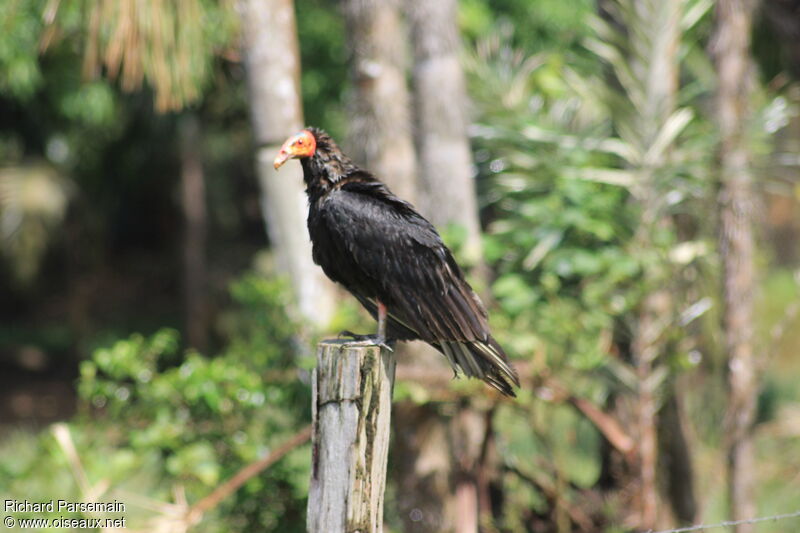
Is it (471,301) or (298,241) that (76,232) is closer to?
(298,241)

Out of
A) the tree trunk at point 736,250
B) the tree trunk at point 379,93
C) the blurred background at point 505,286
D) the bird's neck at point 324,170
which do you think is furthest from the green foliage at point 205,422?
the tree trunk at point 736,250

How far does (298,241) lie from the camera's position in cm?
506

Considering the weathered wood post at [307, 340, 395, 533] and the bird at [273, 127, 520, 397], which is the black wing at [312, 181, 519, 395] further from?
the weathered wood post at [307, 340, 395, 533]

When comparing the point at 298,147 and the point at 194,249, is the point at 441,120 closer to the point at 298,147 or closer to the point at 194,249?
the point at 298,147

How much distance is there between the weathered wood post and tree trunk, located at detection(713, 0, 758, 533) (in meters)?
2.81

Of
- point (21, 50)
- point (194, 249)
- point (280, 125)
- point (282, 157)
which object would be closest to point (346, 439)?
point (282, 157)

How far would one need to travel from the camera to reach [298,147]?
3162mm

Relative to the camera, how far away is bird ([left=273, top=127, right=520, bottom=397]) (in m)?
2.88

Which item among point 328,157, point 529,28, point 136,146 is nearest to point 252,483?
point 328,157

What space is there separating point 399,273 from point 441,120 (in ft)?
7.63

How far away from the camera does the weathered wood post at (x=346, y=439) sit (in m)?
2.49

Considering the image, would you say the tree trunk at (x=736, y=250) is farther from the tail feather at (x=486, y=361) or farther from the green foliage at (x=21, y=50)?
the green foliage at (x=21, y=50)

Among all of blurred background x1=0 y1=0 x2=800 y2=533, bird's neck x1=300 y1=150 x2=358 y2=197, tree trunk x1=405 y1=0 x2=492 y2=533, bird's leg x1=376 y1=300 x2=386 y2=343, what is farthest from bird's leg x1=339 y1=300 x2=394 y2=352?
tree trunk x1=405 y1=0 x2=492 y2=533

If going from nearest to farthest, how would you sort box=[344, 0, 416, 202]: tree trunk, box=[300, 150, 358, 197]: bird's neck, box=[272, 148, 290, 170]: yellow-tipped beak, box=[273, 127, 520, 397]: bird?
box=[273, 127, 520, 397]: bird < box=[272, 148, 290, 170]: yellow-tipped beak < box=[300, 150, 358, 197]: bird's neck < box=[344, 0, 416, 202]: tree trunk
